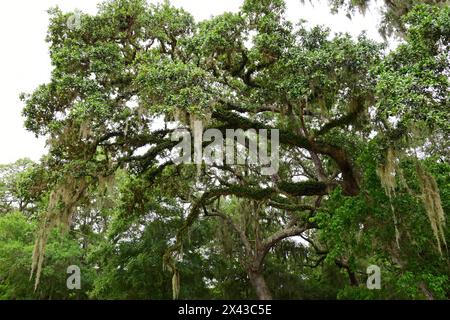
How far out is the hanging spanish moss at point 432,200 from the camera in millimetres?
8727

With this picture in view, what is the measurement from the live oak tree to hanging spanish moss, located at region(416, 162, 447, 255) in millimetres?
28

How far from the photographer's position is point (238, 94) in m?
13.0

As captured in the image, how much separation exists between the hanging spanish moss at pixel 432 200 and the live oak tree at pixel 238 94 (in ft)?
0.09

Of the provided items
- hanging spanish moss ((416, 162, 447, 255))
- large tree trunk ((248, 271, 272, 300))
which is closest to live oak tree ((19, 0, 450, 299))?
hanging spanish moss ((416, 162, 447, 255))

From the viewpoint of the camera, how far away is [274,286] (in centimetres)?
2084

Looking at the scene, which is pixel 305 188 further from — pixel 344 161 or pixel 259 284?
pixel 259 284

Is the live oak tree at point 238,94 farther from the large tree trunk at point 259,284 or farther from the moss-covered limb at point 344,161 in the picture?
the large tree trunk at point 259,284

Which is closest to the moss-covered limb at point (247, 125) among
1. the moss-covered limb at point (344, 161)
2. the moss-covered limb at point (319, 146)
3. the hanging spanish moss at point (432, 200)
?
the moss-covered limb at point (319, 146)

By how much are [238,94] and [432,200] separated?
261 inches

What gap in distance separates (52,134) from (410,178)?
10.1 metres

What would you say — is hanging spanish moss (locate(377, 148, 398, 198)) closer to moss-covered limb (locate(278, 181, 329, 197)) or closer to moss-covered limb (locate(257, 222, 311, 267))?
moss-covered limb (locate(278, 181, 329, 197))

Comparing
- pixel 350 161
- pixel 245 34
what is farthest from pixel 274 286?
pixel 245 34

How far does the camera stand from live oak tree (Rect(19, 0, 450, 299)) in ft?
29.0

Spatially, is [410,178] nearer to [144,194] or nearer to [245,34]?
[245,34]
